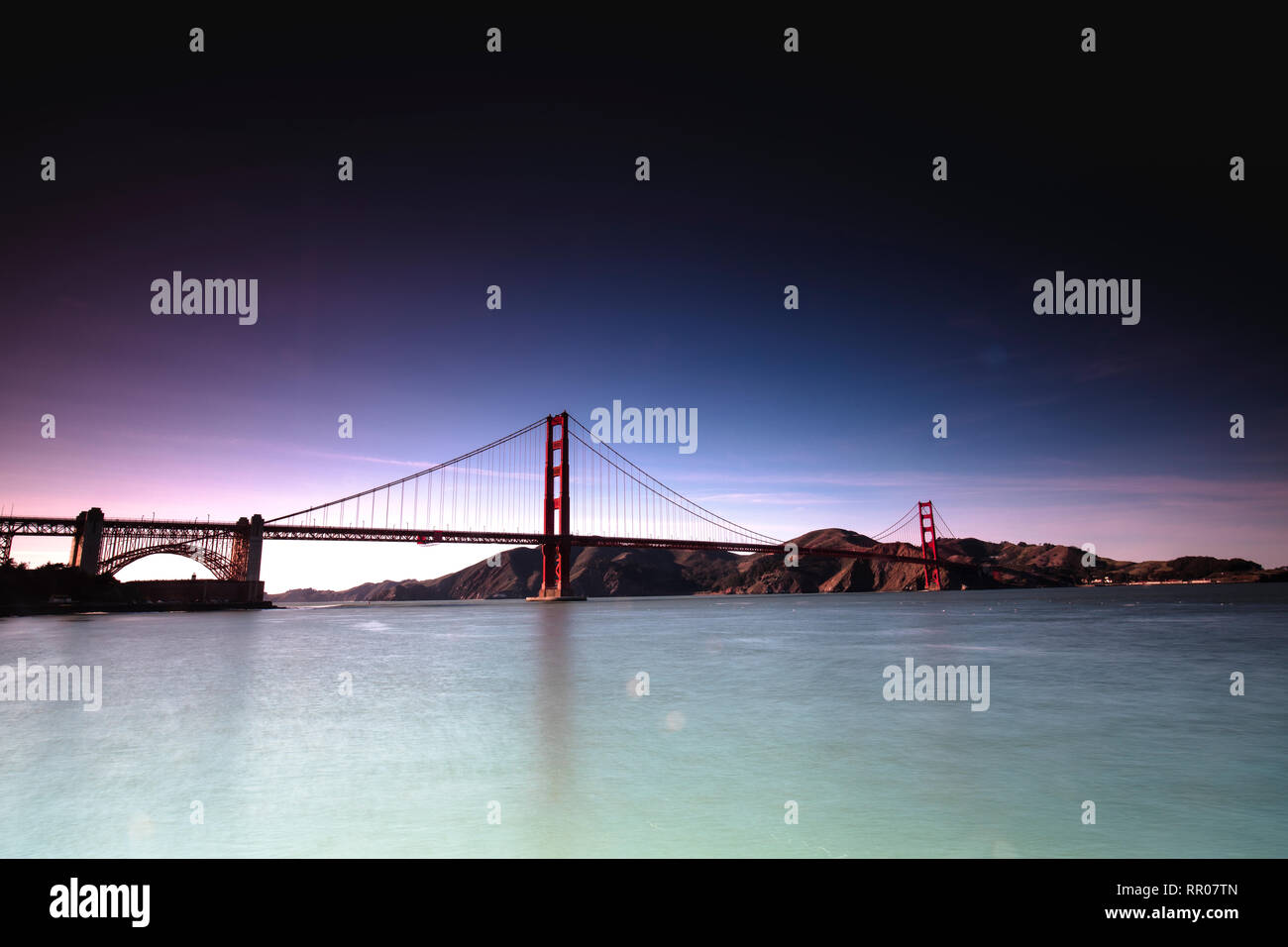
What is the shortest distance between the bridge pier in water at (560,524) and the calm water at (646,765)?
166 feet

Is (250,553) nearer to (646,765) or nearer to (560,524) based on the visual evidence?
(560,524)

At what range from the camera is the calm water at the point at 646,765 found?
573 cm

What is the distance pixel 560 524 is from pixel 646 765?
61781 mm

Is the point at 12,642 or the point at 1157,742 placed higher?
the point at 1157,742

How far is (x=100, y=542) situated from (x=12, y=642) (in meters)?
41.4

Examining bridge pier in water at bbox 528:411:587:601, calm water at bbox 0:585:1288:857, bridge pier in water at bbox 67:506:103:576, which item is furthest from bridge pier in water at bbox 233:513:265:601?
calm water at bbox 0:585:1288:857

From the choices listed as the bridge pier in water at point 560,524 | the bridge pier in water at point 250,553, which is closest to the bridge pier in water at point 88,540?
the bridge pier in water at point 250,553

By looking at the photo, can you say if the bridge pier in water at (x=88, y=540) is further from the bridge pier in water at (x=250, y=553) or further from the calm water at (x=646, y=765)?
the calm water at (x=646, y=765)

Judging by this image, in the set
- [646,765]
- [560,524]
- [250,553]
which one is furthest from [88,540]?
[646,765]

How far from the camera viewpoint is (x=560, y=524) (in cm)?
6931

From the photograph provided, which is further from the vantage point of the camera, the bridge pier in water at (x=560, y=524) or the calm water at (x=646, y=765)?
the bridge pier in water at (x=560, y=524)
